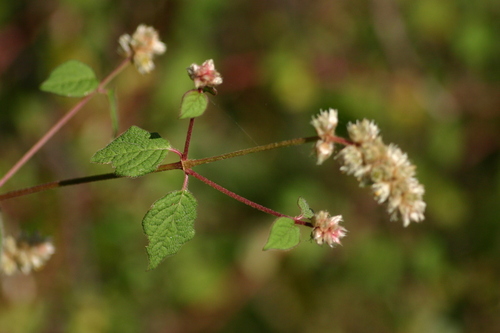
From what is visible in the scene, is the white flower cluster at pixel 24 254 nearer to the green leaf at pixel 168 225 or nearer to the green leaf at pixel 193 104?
the green leaf at pixel 168 225

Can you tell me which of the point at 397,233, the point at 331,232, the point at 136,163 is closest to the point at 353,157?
the point at 331,232

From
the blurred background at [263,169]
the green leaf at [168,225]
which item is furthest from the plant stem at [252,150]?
the blurred background at [263,169]

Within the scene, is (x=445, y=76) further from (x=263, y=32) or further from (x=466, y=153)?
(x=263, y=32)

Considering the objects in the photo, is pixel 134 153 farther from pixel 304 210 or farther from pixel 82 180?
pixel 304 210

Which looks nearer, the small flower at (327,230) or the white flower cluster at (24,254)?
the small flower at (327,230)

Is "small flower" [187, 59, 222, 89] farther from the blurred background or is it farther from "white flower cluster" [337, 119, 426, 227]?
the blurred background
